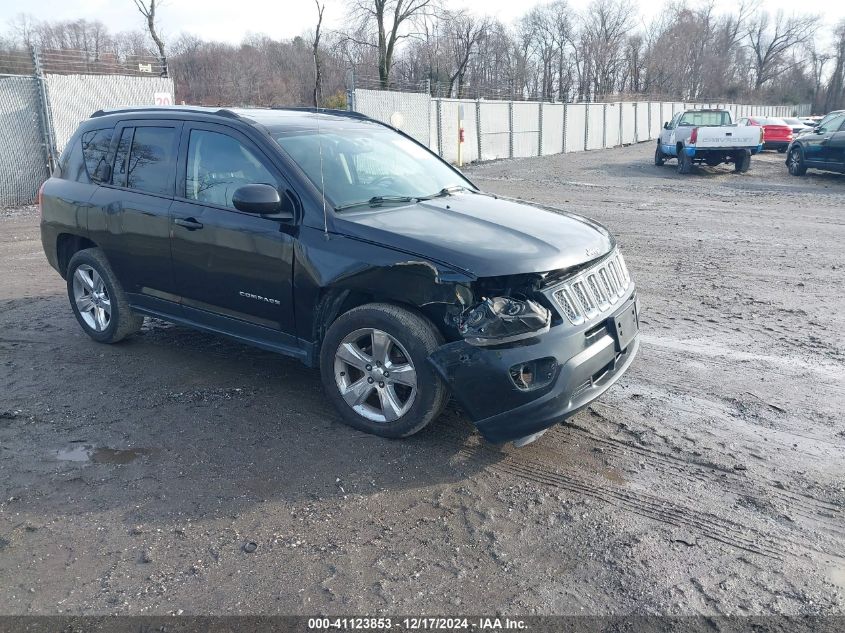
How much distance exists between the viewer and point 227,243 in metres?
4.57

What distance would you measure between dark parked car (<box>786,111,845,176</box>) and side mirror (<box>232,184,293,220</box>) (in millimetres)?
17733

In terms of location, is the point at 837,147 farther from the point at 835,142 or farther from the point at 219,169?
the point at 219,169

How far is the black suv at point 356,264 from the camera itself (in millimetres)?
3664

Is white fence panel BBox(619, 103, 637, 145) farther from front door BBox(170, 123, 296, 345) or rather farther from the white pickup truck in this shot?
front door BBox(170, 123, 296, 345)

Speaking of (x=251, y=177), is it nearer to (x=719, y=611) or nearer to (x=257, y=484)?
(x=257, y=484)

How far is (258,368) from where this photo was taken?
530 cm

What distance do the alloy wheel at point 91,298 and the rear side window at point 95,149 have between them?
2.58 feet

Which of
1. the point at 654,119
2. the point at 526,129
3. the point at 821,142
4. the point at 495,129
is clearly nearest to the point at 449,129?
the point at 495,129

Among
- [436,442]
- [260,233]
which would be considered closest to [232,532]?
[436,442]

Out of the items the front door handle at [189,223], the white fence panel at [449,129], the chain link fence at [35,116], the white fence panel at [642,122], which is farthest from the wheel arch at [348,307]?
the white fence panel at [642,122]

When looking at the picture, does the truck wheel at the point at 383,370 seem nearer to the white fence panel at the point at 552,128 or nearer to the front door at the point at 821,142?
the front door at the point at 821,142

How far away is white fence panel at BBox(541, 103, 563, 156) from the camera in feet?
98.3

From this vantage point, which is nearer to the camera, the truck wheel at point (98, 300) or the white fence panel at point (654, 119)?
the truck wheel at point (98, 300)

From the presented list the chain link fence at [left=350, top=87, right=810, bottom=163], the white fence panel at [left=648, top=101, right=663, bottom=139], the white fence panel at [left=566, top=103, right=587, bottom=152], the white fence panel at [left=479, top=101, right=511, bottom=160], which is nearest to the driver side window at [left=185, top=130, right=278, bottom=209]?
the chain link fence at [left=350, top=87, right=810, bottom=163]
